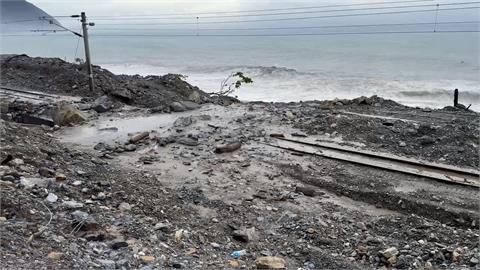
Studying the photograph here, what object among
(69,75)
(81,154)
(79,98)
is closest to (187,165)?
(81,154)

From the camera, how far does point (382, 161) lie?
25.9ft

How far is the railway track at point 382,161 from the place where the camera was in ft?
23.5

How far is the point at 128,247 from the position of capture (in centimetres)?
449

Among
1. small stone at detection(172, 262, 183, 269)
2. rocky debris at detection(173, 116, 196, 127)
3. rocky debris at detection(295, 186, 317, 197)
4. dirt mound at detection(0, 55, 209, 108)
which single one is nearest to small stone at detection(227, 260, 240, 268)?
small stone at detection(172, 262, 183, 269)

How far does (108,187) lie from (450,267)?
4242 mm

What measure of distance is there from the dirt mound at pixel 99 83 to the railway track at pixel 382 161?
15.1 ft

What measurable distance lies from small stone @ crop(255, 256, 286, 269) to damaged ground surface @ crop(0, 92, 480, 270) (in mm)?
30

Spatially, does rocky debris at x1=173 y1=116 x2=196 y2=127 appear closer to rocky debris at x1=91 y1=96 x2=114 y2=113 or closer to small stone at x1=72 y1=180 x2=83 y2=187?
rocky debris at x1=91 y1=96 x2=114 y2=113

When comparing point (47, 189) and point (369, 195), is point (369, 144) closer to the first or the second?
point (369, 195)

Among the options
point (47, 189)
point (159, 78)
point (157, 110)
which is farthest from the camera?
point (159, 78)

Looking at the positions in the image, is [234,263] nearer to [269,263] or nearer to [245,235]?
[269,263]

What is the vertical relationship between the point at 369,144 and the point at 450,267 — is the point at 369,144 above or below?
above

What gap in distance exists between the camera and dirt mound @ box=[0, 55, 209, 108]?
12953 mm

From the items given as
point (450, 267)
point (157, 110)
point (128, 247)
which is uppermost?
point (157, 110)
